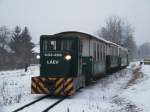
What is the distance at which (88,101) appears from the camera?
1210 cm

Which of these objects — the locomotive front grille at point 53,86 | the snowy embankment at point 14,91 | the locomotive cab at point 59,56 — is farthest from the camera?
the locomotive cab at point 59,56

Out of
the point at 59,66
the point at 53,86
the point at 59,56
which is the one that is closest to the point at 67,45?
the point at 59,56

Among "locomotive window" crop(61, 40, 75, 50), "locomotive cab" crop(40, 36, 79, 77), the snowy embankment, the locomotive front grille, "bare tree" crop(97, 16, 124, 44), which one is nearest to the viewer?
the snowy embankment

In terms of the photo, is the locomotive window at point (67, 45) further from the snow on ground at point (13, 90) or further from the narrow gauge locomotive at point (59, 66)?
the snow on ground at point (13, 90)

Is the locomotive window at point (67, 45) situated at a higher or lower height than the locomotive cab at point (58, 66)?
higher

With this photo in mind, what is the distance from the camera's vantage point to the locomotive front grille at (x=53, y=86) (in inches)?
508

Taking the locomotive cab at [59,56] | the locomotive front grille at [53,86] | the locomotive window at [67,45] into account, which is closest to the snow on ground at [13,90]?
the locomotive front grille at [53,86]

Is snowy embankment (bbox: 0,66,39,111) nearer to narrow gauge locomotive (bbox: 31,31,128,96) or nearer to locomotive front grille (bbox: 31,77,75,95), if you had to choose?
locomotive front grille (bbox: 31,77,75,95)

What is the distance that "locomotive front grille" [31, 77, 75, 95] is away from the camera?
12.9m

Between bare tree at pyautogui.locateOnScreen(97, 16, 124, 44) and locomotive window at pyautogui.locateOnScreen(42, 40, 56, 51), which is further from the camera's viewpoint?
bare tree at pyautogui.locateOnScreen(97, 16, 124, 44)

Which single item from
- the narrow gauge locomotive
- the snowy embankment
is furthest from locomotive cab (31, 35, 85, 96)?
the snowy embankment

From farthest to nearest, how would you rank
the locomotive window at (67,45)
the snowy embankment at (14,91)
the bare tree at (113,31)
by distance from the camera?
the bare tree at (113,31), the locomotive window at (67,45), the snowy embankment at (14,91)

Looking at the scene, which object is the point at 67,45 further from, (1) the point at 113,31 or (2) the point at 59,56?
(1) the point at 113,31

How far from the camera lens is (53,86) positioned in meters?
13.0
